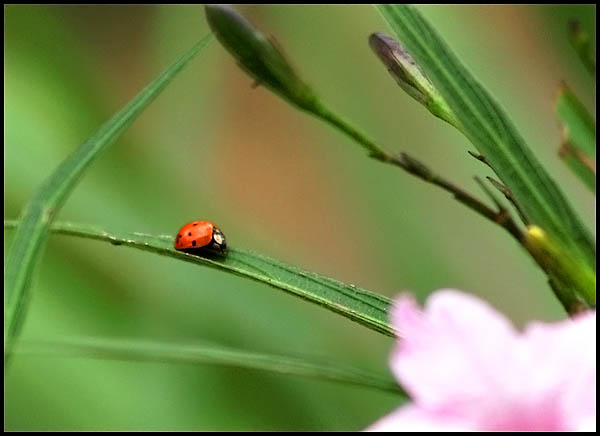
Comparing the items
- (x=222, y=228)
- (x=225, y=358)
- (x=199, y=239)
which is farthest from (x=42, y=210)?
(x=222, y=228)

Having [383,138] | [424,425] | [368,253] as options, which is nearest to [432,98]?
[424,425]

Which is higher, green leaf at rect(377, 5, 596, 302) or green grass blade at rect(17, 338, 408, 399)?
green leaf at rect(377, 5, 596, 302)

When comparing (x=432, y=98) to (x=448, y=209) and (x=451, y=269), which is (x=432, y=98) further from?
(x=448, y=209)

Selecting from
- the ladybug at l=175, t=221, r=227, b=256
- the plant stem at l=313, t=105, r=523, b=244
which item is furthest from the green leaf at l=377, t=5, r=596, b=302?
the ladybug at l=175, t=221, r=227, b=256

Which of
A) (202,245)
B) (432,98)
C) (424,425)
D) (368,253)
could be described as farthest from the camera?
(368,253)

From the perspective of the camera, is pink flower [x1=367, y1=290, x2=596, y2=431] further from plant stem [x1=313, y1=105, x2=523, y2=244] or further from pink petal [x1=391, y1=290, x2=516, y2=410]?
plant stem [x1=313, y1=105, x2=523, y2=244]

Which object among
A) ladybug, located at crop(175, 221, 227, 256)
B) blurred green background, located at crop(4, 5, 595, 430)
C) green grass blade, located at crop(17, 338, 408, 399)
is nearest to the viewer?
green grass blade, located at crop(17, 338, 408, 399)

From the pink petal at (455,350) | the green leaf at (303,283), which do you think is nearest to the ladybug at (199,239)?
the green leaf at (303,283)
